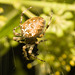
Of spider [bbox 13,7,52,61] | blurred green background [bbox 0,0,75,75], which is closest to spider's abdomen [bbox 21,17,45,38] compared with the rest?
spider [bbox 13,7,52,61]

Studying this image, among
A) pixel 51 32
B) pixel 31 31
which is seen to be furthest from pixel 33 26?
pixel 51 32

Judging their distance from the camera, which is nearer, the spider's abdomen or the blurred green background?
the spider's abdomen

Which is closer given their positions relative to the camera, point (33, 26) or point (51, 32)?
point (33, 26)

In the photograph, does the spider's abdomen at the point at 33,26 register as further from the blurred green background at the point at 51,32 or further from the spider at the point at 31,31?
the blurred green background at the point at 51,32

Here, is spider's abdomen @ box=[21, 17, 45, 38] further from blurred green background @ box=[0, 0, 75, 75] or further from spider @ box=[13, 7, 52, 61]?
blurred green background @ box=[0, 0, 75, 75]

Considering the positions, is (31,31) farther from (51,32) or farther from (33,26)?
(51,32)

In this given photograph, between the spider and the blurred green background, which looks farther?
the blurred green background

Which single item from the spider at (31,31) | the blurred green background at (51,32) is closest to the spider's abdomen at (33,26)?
the spider at (31,31)

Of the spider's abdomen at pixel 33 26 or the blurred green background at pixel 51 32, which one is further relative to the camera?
the blurred green background at pixel 51 32
